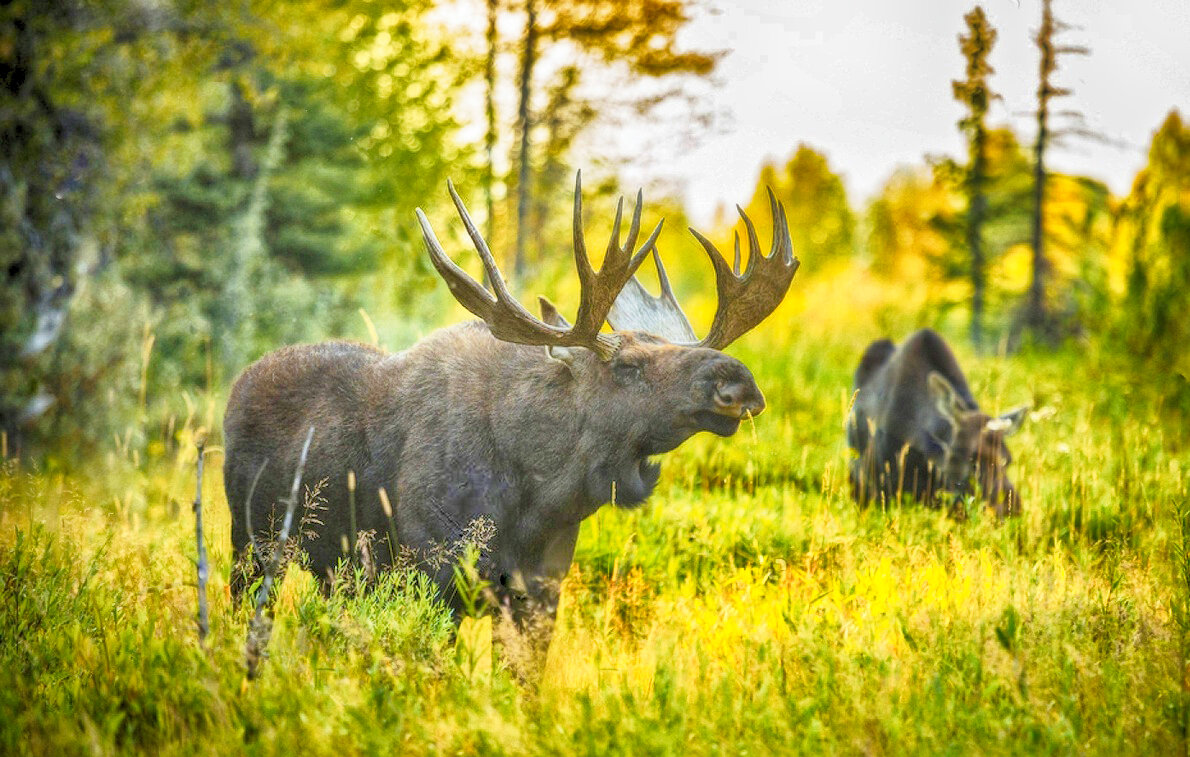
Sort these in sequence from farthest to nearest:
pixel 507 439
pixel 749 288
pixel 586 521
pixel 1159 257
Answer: pixel 1159 257 → pixel 586 521 → pixel 749 288 → pixel 507 439

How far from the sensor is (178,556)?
554 cm

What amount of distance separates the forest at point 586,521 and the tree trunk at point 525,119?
5 cm

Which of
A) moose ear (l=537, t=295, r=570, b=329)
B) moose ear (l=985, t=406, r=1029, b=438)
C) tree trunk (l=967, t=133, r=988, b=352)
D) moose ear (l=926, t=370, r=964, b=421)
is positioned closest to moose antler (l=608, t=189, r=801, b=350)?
moose ear (l=537, t=295, r=570, b=329)

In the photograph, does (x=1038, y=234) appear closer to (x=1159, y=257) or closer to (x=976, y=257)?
(x=1159, y=257)

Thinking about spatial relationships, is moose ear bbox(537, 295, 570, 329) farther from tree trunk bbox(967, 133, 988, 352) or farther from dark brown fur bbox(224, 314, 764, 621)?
tree trunk bbox(967, 133, 988, 352)

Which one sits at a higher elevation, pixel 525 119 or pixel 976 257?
pixel 525 119

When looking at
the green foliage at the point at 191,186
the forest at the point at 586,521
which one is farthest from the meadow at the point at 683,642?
the green foliage at the point at 191,186

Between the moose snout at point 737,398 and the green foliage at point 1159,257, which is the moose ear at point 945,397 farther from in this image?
the moose snout at point 737,398

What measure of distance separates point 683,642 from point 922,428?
4658 mm

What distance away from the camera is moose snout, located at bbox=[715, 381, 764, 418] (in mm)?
4176

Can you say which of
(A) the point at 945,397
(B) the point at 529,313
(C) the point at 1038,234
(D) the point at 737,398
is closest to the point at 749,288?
(D) the point at 737,398

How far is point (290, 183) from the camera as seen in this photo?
16078 millimetres

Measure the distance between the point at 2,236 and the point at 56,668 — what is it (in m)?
6.02

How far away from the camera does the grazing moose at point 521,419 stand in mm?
4395
